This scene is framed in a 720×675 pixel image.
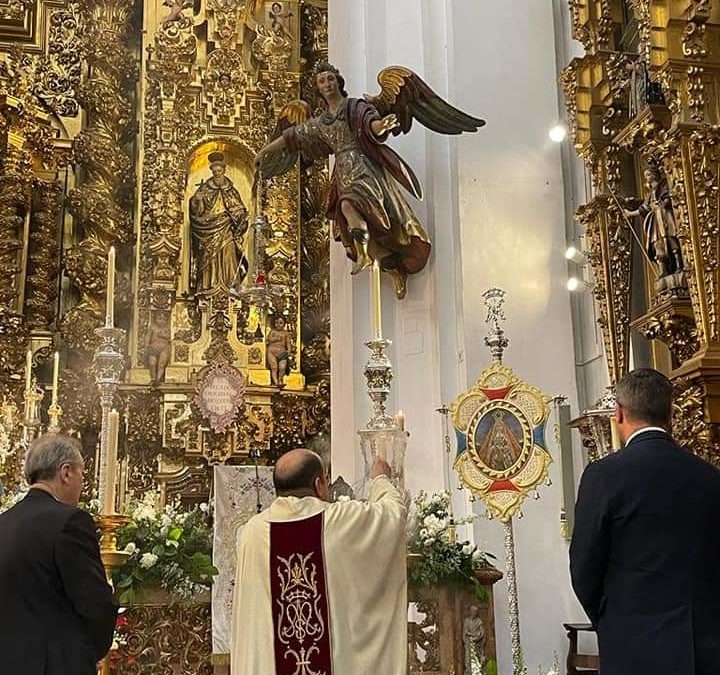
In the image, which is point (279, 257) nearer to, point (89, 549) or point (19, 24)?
point (19, 24)

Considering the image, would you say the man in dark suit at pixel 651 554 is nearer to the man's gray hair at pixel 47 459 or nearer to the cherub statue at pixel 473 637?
the man's gray hair at pixel 47 459

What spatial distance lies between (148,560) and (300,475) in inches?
58.5

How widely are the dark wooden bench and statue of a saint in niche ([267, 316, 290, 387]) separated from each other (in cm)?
621

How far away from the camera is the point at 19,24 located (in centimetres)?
468

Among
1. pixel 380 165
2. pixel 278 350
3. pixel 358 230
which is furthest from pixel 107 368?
pixel 278 350

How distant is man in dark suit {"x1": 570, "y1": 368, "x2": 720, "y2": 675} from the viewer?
3215 mm

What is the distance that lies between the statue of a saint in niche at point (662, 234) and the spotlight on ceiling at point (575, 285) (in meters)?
1.67

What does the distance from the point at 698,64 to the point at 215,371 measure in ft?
23.2

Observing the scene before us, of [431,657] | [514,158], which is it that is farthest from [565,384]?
[431,657]

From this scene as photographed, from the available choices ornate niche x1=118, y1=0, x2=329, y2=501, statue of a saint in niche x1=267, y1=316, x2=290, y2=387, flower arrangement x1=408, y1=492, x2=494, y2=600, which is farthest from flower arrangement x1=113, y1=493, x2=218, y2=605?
statue of a saint in niche x1=267, y1=316, x2=290, y2=387

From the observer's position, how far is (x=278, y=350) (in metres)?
12.7

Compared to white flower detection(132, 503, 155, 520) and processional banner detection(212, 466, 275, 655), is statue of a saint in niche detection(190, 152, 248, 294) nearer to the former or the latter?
processional banner detection(212, 466, 275, 655)

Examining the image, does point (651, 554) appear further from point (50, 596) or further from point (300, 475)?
point (50, 596)

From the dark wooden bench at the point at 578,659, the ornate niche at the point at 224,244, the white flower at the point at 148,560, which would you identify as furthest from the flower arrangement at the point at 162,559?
the ornate niche at the point at 224,244
